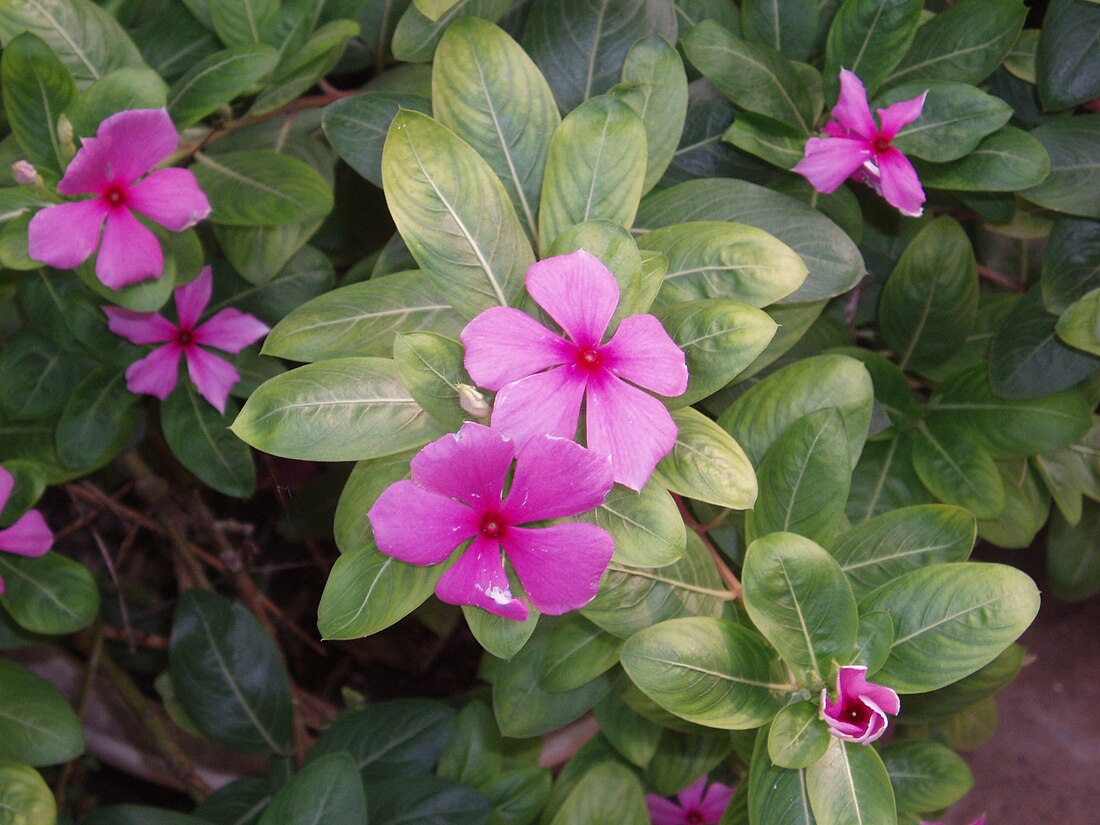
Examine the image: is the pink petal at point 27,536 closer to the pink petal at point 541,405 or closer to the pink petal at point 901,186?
the pink petal at point 541,405

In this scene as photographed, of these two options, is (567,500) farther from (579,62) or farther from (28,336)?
(28,336)

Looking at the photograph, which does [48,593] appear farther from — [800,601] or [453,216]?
[800,601]

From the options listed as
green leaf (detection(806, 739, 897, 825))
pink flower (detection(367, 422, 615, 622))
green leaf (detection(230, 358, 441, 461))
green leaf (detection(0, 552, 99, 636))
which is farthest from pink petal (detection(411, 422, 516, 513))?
green leaf (detection(0, 552, 99, 636))

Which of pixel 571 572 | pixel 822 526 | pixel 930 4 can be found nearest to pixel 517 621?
pixel 571 572

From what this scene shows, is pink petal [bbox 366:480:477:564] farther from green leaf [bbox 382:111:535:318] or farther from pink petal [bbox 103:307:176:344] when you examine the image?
pink petal [bbox 103:307:176:344]

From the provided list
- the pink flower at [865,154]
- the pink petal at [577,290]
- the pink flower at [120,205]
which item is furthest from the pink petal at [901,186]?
the pink flower at [120,205]
